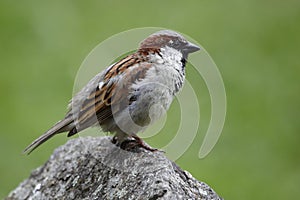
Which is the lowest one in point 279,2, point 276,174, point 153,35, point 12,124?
point 276,174

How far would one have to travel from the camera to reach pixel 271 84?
7973 mm

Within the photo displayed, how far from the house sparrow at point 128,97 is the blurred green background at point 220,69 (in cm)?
231

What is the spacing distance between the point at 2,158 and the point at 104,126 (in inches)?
130

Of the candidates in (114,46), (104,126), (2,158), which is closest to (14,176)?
(2,158)

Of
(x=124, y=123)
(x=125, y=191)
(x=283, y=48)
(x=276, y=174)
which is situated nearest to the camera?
(x=125, y=191)

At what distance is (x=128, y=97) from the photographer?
4.16 m

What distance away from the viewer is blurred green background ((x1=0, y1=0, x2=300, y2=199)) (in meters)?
6.87

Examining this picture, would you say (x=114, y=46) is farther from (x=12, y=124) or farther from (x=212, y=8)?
(x=212, y=8)

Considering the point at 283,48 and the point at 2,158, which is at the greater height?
the point at 283,48

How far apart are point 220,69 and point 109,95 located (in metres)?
4.05

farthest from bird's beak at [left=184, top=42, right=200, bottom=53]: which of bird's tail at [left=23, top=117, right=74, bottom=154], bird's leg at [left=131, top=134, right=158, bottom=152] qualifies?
bird's tail at [left=23, top=117, right=74, bottom=154]

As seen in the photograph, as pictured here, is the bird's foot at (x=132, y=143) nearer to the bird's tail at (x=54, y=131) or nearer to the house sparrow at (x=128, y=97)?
the house sparrow at (x=128, y=97)

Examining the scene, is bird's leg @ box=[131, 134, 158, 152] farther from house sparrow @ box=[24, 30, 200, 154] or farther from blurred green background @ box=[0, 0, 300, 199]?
blurred green background @ box=[0, 0, 300, 199]

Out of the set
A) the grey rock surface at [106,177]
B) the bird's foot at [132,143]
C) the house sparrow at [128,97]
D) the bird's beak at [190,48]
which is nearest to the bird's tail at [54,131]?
the house sparrow at [128,97]
